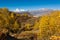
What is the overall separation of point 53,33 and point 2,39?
98.9ft

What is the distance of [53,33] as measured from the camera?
88.7 m

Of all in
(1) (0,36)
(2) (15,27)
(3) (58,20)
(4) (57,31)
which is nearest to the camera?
(1) (0,36)

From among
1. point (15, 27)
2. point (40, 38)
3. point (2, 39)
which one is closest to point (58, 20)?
point (40, 38)

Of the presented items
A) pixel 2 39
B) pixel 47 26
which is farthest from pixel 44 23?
pixel 2 39

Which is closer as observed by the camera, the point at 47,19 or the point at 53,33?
the point at 53,33

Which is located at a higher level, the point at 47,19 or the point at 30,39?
the point at 47,19

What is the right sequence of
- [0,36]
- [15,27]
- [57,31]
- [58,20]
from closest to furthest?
[0,36]
[57,31]
[58,20]
[15,27]

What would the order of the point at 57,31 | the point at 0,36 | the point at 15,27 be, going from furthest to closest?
the point at 15,27 < the point at 57,31 < the point at 0,36

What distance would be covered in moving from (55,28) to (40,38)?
26.7ft

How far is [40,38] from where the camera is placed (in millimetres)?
91812

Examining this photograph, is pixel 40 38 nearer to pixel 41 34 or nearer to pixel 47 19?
pixel 41 34

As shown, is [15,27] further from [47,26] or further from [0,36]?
[0,36]

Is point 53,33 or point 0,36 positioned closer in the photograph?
point 0,36

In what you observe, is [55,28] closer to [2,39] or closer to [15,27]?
[2,39]
